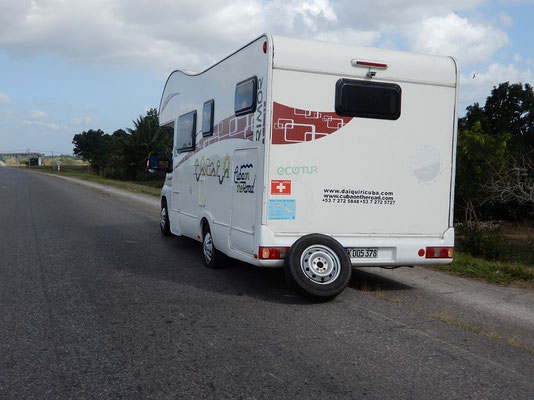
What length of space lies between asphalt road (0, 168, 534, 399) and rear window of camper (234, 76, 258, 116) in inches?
86.8

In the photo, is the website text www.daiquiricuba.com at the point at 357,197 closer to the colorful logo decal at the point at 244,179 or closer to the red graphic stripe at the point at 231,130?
the colorful logo decal at the point at 244,179

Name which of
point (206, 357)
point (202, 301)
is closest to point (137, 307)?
point (202, 301)

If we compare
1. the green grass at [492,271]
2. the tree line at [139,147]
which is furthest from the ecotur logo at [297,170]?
the tree line at [139,147]

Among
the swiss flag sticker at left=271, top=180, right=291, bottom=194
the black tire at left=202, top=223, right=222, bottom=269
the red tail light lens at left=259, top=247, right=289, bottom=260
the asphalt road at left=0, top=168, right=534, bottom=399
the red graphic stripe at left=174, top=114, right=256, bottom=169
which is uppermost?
the red graphic stripe at left=174, top=114, right=256, bottom=169

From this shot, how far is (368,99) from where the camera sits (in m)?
6.53

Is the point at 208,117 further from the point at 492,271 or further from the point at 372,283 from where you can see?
the point at 492,271

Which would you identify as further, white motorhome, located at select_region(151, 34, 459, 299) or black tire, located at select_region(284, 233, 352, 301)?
white motorhome, located at select_region(151, 34, 459, 299)

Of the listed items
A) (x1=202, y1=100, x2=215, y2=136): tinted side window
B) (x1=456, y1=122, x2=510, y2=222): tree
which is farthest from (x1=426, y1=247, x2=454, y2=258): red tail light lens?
(x1=456, y1=122, x2=510, y2=222): tree

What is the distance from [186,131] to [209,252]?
2545mm

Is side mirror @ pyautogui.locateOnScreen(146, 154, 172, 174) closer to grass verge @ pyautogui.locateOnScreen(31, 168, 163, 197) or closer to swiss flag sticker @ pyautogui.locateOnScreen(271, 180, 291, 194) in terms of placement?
swiss flag sticker @ pyautogui.locateOnScreen(271, 180, 291, 194)

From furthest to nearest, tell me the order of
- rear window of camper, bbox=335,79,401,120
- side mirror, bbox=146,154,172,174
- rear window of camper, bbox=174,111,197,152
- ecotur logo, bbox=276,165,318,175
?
side mirror, bbox=146,154,172,174 < rear window of camper, bbox=174,111,197,152 < rear window of camper, bbox=335,79,401,120 < ecotur logo, bbox=276,165,318,175

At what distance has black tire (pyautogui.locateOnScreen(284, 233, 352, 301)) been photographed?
6.05m

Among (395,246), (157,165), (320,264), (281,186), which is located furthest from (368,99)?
(157,165)

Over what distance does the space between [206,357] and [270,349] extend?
1.80ft
